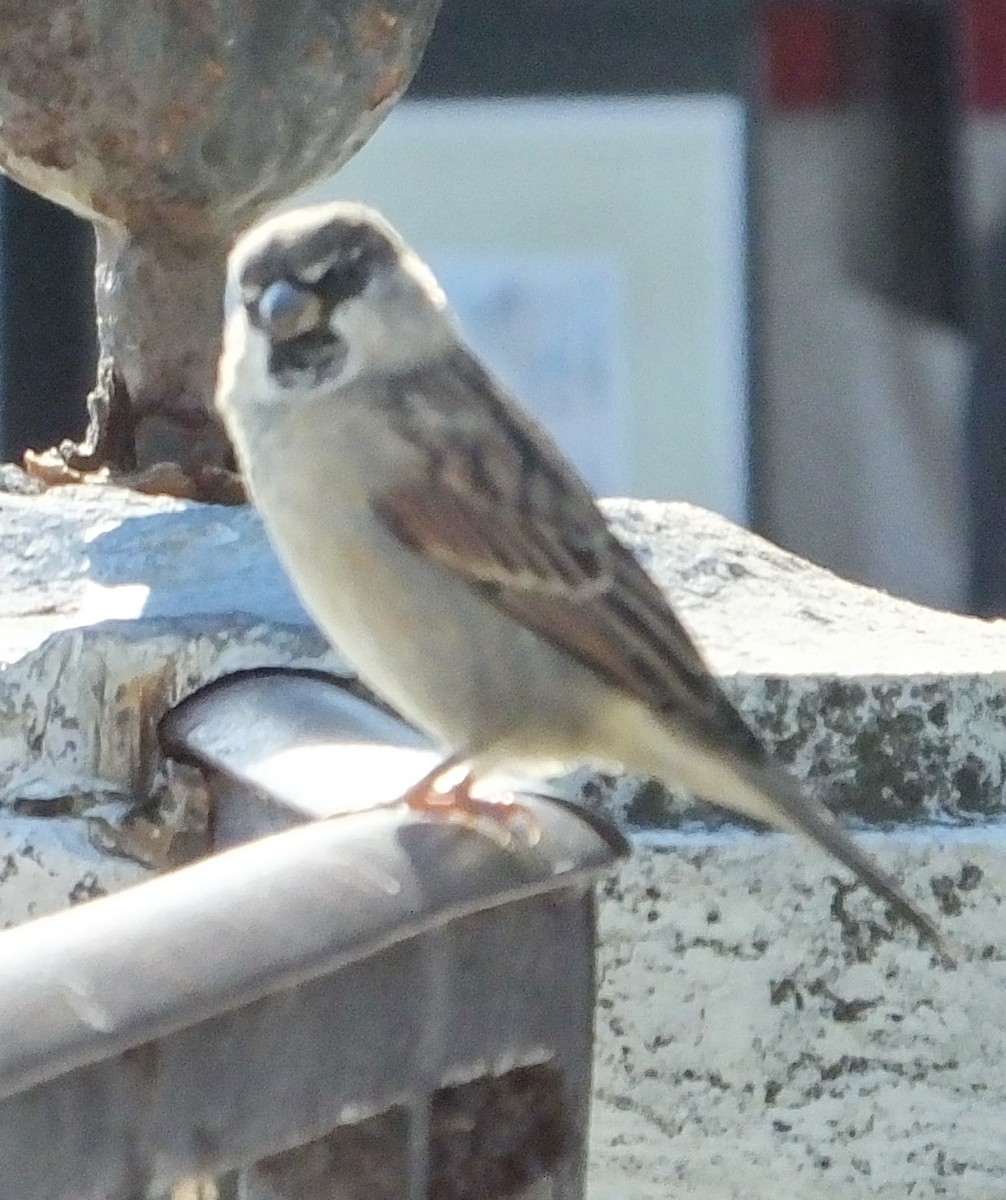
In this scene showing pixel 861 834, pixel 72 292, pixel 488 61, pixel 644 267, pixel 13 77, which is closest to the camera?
pixel 861 834

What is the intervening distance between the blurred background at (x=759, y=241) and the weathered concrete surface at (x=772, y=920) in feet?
14.8

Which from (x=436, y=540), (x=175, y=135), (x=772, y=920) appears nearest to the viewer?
(x=772, y=920)

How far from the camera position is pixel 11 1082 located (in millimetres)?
1012

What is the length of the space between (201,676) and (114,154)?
0.70m

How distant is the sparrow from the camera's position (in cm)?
203

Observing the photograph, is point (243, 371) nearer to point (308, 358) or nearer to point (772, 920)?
point (308, 358)

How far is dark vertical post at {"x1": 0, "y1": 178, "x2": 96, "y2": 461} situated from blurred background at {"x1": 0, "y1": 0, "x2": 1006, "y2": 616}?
97cm

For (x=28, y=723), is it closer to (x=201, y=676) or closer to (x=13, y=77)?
(x=201, y=676)

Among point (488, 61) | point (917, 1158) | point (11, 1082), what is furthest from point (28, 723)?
point (488, 61)

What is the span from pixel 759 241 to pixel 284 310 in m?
4.85

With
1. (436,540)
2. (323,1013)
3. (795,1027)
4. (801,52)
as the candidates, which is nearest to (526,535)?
(436,540)

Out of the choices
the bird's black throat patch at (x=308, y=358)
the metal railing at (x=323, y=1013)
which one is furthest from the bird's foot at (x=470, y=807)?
the bird's black throat patch at (x=308, y=358)

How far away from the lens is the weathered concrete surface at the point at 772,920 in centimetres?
194

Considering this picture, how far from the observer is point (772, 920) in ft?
6.38
